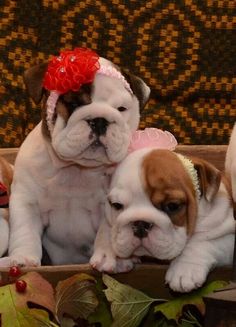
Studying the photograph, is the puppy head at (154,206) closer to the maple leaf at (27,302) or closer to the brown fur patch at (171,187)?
the brown fur patch at (171,187)

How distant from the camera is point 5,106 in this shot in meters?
2.20

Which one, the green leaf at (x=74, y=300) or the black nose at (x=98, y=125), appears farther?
the black nose at (x=98, y=125)

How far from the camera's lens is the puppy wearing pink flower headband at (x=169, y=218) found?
131cm

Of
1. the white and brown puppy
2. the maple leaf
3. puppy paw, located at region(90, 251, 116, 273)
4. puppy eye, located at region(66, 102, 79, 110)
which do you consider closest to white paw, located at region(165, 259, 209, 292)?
the white and brown puppy

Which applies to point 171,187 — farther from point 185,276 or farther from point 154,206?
point 185,276

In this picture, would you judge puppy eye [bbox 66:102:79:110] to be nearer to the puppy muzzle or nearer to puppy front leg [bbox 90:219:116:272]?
the puppy muzzle

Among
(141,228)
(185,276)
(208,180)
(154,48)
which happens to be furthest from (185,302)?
(154,48)

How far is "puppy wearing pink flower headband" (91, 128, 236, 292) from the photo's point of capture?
4.28 feet

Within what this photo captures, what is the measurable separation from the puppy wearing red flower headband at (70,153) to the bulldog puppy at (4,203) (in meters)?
0.01

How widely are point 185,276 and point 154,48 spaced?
3.44ft

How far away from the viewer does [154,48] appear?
218cm

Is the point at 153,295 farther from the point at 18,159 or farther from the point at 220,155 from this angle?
the point at 220,155

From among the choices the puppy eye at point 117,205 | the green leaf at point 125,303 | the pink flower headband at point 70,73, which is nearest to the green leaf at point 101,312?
the green leaf at point 125,303

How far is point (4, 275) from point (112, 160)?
0.31 meters
